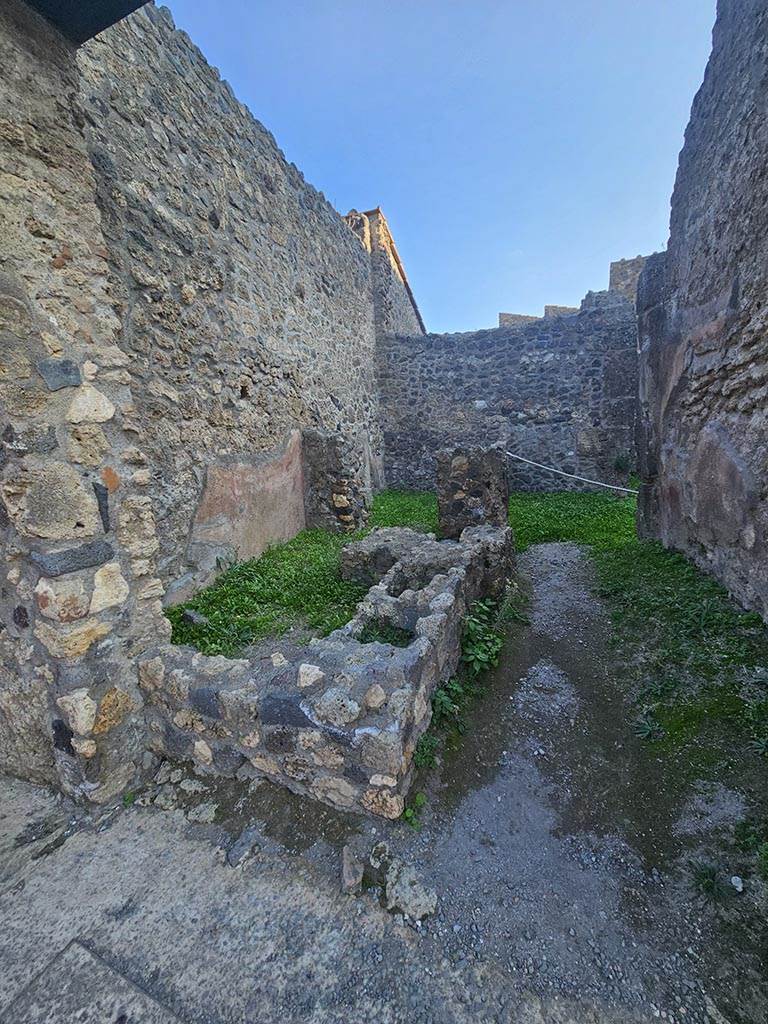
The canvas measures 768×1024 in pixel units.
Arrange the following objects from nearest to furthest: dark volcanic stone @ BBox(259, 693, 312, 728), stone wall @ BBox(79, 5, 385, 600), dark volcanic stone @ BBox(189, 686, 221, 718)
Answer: dark volcanic stone @ BBox(259, 693, 312, 728), dark volcanic stone @ BBox(189, 686, 221, 718), stone wall @ BBox(79, 5, 385, 600)

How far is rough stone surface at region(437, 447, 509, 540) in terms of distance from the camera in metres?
6.29

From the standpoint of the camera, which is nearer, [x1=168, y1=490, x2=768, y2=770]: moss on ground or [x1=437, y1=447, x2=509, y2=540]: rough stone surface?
[x1=168, y1=490, x2=768, y2=770]: moss on ground

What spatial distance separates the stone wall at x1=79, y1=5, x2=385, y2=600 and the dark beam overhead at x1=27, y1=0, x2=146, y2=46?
1.71 meters

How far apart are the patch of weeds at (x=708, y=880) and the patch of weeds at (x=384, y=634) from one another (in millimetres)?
1869

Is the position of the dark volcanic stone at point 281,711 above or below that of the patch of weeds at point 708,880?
above

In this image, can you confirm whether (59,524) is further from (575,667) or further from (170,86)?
(170,86)

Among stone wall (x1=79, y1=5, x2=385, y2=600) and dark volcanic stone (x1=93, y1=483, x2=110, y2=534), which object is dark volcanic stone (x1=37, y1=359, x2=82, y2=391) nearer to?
stone wall (x1=79, y1=5, x2=385, y2=600)

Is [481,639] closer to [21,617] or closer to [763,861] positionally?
[763,861]

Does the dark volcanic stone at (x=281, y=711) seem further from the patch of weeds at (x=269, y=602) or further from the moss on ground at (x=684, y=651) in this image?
the moss on ground at (x=684, y=651)

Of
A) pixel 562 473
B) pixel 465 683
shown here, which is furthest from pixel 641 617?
pixel 562 473

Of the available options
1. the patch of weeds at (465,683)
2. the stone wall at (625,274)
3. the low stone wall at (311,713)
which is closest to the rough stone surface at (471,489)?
the patch of weeds at (465,683)

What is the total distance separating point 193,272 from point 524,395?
26.3 feet

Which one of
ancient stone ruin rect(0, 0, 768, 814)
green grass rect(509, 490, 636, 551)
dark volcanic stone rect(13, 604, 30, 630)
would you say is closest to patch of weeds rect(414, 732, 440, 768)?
ancient stone ruin rect(0, 0, 768, 814)

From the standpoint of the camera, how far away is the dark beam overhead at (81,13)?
1923 mm
